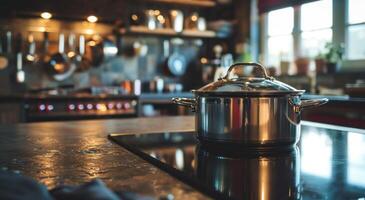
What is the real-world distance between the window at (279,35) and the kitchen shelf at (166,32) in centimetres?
57

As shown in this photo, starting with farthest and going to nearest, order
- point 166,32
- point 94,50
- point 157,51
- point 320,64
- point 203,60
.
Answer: point 203,60 → point 157,51 → point 166,32 → point 94,50 → point 320,64

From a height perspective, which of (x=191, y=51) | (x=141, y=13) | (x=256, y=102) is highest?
(x=141, y=13)

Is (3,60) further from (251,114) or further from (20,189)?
(20,189)

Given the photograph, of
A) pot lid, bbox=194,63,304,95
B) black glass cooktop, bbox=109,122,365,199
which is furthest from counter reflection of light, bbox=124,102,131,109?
pot lid, bbox=194,63,304,95

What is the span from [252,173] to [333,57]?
2.91 meters

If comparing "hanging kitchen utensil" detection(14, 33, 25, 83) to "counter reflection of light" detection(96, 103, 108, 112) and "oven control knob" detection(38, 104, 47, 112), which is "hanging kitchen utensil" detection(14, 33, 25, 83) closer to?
"oven control knob" detection(38, 104, 47, 112)

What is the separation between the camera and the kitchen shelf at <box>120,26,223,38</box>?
3.90 meters

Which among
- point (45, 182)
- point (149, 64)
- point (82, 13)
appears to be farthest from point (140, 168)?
point (149, 64)

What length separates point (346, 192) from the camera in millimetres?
571

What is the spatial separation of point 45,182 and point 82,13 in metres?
3.13

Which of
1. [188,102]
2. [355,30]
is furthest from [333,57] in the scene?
[188,102]

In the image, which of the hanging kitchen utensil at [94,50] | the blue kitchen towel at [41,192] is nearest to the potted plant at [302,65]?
the hanging kitchen utensil at [94,50]

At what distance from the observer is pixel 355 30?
3.33m

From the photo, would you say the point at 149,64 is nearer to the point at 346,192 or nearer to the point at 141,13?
the point at 141,13
